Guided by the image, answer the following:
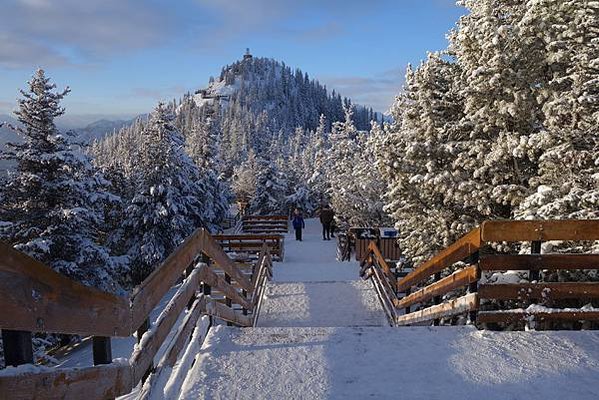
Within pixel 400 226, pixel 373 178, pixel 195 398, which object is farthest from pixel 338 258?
pixel 195 398

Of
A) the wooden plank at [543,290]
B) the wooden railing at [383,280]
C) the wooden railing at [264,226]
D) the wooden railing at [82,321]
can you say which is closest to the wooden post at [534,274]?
the wooden plank at [543,290]

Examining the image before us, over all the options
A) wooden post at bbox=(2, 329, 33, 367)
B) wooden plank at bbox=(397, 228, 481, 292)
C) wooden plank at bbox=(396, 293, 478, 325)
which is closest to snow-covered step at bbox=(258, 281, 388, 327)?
wooden plank at bbox=(396, 293, 478, 325)

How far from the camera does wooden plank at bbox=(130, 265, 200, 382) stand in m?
2.90

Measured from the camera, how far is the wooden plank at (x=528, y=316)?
4883 mm

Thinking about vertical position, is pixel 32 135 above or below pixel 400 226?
above

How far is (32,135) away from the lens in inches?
663

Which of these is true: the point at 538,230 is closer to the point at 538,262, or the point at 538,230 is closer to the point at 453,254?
the point at 538,262

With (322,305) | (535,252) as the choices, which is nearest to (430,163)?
(322,305)

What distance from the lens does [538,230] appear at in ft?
15.5

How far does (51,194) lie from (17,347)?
16841mm

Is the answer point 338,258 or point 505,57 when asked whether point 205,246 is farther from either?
point 338,258

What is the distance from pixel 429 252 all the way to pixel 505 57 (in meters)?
5.64

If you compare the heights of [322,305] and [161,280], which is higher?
[161,280]

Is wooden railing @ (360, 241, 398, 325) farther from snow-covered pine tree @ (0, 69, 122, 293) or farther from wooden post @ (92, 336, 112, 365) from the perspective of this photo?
snow-covered pine tree @ (0, 69, 122, 293)
